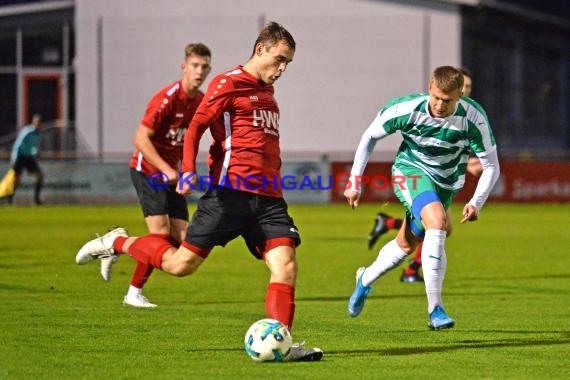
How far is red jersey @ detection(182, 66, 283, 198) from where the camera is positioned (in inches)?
316

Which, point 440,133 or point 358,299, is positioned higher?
point 440,133

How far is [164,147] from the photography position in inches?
424

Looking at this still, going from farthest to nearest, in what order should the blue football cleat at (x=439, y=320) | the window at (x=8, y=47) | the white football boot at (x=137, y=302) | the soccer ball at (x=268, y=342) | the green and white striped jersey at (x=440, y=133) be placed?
the window at (x=8, y=47) → the white football boot at (x=137, y=302) → the green and white striped jersey at (x=440, y=133) → the blue football cleat at (x=439, y=320) → the soccer ball at (x=268, y=342)

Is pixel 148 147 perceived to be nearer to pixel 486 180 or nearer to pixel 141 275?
pixel 141 275

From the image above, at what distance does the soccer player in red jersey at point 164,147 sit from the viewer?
10.5m

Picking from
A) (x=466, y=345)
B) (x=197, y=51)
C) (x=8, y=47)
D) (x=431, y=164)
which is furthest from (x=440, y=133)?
(x=8, y=47)

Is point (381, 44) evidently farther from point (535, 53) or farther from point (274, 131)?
point (274, 131)

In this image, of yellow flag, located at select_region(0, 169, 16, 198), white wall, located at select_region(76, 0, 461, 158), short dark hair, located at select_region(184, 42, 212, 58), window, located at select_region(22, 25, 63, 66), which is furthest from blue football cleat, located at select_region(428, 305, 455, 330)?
window, located at select_region(22, 25, 63, 66)

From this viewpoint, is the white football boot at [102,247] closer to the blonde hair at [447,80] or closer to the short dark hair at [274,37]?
the short dark hair at [274,37]

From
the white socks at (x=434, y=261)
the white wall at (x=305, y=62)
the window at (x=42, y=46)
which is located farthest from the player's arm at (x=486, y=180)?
the window at (x=42, y=46)

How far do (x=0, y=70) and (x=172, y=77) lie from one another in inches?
246

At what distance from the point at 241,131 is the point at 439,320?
186 cm

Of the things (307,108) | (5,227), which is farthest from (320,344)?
(307,108)

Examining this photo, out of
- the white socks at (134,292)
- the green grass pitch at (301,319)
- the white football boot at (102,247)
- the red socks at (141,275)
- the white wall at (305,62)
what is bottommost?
the green grass pitch at (301,319)
